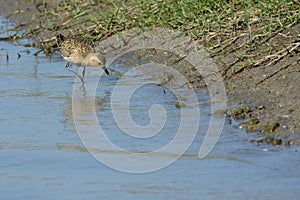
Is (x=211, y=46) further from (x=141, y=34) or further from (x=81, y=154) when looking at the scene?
(x=81, y=154)

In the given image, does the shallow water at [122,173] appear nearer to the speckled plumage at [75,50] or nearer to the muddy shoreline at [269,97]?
the muddy shoreline at [269,97]

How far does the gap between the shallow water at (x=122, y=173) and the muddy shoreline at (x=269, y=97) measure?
0.61 ft

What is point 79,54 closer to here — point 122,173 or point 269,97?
point 269,97

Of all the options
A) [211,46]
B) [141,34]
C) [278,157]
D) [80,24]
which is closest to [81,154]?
[278,157]

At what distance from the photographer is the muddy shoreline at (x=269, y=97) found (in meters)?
6.44

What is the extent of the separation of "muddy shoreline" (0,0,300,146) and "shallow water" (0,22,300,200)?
186 millimetres

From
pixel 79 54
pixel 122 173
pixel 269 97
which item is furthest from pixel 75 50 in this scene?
pixel 122 173

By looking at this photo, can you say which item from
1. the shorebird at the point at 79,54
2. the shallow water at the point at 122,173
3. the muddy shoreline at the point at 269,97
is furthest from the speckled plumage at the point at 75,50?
the muddy shoreline at the point at 269,97

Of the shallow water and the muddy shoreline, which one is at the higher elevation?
the muddy shoreline

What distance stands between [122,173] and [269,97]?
6.67 ft

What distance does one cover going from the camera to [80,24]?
1105cm

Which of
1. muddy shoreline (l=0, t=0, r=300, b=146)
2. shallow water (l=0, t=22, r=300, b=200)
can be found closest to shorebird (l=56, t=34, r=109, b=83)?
shallow water (l=0, t=22, r=300, b=200)

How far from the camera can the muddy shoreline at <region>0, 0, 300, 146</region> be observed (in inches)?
253

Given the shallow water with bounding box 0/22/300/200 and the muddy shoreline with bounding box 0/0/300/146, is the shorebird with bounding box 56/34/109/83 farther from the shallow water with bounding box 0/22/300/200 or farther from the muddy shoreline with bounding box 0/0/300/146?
the muddy shoreline with bounding box 0/0/300/146
